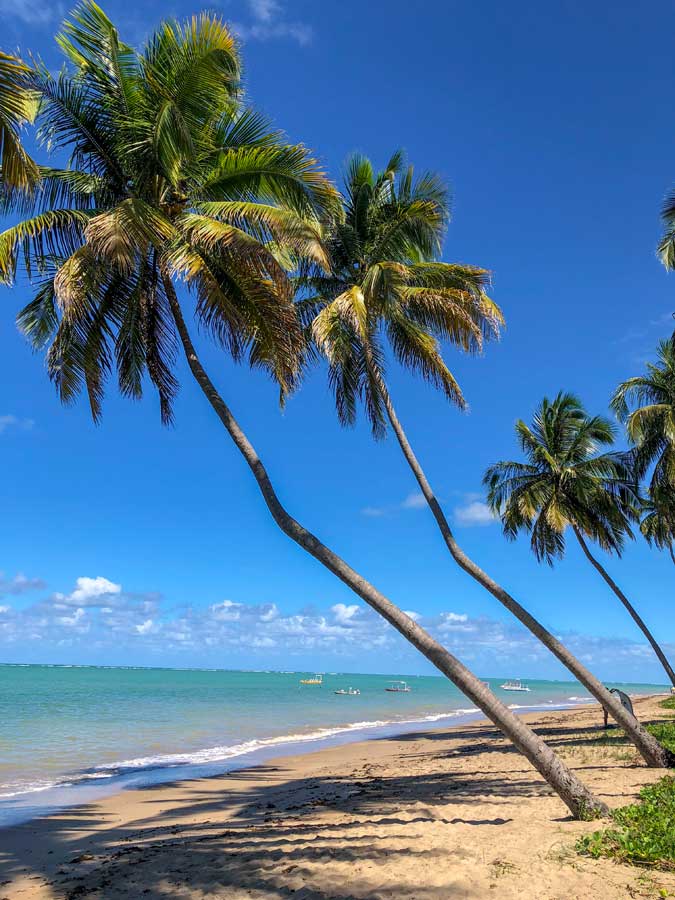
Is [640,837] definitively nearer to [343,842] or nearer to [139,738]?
[343,842]

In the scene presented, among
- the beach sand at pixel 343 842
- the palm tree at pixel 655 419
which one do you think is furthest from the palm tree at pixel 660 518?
the beach sand at pixel 343 842

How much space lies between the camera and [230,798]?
11.7 m

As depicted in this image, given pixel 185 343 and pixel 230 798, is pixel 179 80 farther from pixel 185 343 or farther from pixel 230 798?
pixel 230 798

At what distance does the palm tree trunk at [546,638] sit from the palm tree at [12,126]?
633 centimetres

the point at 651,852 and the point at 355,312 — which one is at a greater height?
the point at 355,312

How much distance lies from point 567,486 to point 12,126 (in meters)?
20.1

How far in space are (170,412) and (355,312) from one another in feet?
11.3

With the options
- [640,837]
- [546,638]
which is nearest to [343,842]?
[640,837]

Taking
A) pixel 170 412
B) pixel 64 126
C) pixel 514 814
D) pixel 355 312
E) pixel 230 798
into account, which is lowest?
pixel 230 798

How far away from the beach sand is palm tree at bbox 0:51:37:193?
22.1 ft

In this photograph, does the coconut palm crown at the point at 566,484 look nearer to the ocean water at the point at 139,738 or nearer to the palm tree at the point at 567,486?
the palm tree at the point at 567,486

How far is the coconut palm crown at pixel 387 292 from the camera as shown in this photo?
34.4ft

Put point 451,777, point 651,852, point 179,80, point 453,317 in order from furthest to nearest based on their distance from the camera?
point 451,777 → point 453,317 → point 179,80 → point 651,852

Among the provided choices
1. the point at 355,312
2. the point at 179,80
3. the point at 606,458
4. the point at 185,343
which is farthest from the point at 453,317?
the point at 606,458
